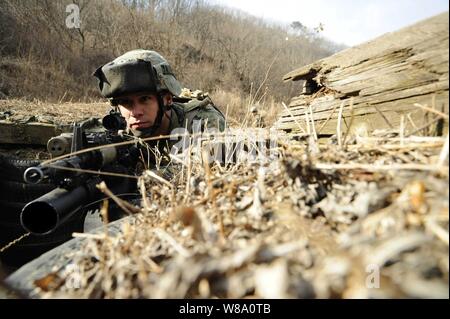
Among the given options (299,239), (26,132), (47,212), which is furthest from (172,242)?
(26,132)

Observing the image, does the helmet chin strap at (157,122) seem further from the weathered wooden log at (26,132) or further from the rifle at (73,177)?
the weathered wooden log at (26,132)

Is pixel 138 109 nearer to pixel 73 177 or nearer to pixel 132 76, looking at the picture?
pixel 132 76

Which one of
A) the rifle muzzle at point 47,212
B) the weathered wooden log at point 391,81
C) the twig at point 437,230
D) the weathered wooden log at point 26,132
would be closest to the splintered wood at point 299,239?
the twig at point 437,230

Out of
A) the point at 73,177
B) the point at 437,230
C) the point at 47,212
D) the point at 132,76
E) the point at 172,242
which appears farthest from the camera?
the point at 132,76

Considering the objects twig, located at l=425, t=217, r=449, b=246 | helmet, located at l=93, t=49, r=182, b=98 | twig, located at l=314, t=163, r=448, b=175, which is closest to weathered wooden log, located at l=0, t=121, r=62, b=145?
helmet, located at l=93, t=49, r=182, b=98

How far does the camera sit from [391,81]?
1.39m

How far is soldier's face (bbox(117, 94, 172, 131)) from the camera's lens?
321 centimetres

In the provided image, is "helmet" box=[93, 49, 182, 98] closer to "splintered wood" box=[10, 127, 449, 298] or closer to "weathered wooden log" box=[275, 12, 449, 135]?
"weathered wooden log" box=[275, 12, 449, 135]

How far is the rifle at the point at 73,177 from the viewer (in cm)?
153

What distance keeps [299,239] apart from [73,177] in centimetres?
134

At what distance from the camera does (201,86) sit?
15594 mm

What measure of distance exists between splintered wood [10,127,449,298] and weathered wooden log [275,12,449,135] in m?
0.16

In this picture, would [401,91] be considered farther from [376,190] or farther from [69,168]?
[69,168]
